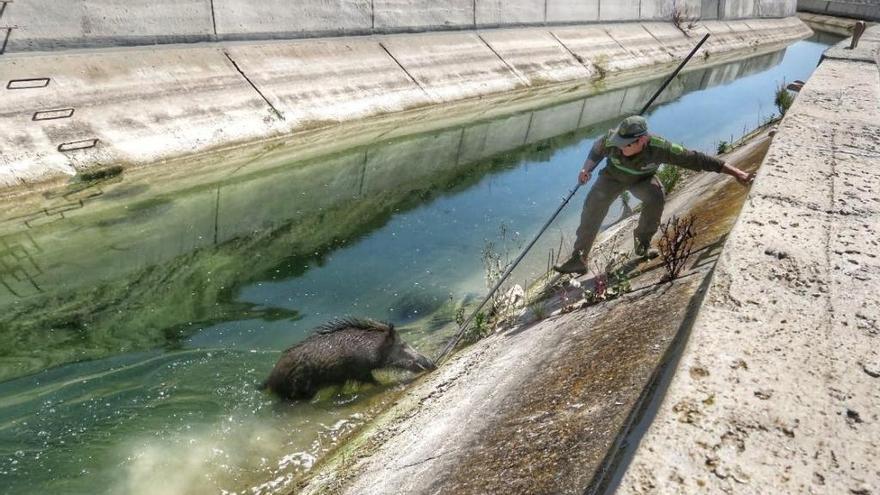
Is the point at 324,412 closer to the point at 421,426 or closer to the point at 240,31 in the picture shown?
the point at 421,426

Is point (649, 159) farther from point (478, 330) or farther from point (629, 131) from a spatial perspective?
point (478, 330)

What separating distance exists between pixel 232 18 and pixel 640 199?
11.5 metres

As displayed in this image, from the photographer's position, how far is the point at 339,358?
19.9 feet

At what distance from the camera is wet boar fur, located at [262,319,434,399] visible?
588 centimetres

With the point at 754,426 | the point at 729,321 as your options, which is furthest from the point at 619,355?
the point at 754,426

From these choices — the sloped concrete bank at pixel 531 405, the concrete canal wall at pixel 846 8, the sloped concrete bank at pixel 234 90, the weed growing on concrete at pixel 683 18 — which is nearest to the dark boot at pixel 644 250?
the sloped concrete bank at pixel 531 405

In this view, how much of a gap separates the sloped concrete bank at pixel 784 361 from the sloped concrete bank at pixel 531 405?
507mm

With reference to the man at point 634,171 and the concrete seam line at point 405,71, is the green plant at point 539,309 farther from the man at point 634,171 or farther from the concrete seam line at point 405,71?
the concrete seam line at point 405,71

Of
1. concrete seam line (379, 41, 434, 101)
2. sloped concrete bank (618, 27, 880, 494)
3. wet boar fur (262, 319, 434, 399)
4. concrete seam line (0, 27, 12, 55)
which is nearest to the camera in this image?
sloped concrete bank (618, 27, 880, 494)

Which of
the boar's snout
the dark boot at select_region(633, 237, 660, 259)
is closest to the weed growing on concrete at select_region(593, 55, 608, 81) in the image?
the dark boot at select_region(633, 237, 660, 259)

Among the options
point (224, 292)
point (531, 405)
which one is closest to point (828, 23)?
point (224, 292)

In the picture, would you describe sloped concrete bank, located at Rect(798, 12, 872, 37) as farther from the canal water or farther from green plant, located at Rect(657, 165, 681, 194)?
green plant, located at Rect(657, 165, 681, 194)

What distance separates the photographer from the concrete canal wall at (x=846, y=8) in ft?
155

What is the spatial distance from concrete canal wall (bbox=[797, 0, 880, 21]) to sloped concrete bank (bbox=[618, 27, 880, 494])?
173 feet
